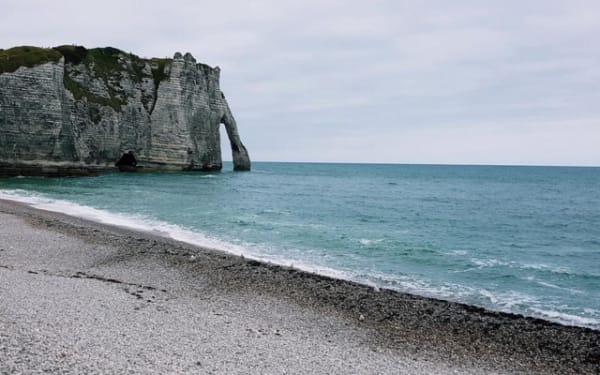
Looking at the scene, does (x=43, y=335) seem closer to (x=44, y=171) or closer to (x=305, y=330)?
(x=305, y=330)

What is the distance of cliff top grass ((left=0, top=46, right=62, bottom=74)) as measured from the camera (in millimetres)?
58219

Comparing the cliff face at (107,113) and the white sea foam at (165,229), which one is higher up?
the cliff face at (107,113)

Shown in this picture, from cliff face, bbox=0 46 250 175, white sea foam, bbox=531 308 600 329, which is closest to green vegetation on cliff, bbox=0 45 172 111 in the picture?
cliff face, bbox=0 46 250 175

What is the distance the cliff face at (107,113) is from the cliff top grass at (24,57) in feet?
0.83

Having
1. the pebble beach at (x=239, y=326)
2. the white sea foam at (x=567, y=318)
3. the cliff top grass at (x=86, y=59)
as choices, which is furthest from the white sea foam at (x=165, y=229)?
the cliff top grass at (x=86, y=59)

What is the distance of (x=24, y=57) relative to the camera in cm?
6000

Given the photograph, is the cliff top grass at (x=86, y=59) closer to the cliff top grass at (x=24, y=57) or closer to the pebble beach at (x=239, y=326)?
the cliff top grass at (x=24, y=57)

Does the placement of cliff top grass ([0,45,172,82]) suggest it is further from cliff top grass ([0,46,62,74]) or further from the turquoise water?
the turquoise water

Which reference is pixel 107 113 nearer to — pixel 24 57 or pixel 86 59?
pixel 86 59

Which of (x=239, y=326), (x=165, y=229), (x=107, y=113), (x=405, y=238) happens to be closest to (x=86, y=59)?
(x=107, y=113)

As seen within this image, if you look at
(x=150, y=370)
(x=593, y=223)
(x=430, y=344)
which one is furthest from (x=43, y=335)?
(x=593, y=223)

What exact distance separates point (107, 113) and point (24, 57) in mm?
15127

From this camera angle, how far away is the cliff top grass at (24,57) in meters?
58.2

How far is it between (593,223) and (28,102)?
208 feet
